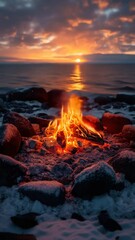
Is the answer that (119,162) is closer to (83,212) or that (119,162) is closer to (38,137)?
(83,212)

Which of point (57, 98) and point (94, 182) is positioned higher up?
point (57, 98)

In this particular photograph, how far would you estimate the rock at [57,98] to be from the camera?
21812 millimetres

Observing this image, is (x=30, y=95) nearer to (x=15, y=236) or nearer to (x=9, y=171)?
(x=9, y=171)

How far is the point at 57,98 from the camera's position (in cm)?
2267

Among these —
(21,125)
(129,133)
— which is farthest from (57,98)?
(129,133)

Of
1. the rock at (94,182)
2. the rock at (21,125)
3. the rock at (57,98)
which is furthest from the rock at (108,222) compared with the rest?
the rock at (57,98)

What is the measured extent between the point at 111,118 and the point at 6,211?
708 centimetres

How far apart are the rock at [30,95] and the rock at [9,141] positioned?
50.3 feet

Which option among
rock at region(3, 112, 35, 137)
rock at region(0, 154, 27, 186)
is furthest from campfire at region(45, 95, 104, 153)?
rock at region(0, 154, 27, 186)

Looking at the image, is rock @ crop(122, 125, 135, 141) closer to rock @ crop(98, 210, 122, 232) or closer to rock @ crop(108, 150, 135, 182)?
rock @ crop(108, 150, 135, 182)

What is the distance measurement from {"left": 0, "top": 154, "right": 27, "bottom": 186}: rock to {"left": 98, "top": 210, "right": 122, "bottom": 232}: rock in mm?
2515

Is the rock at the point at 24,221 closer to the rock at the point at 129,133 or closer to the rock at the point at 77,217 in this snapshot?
the rock at the point at 77,217

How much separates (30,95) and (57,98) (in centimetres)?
340

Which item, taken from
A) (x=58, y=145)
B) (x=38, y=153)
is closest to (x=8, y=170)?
(x=38, y=153)
